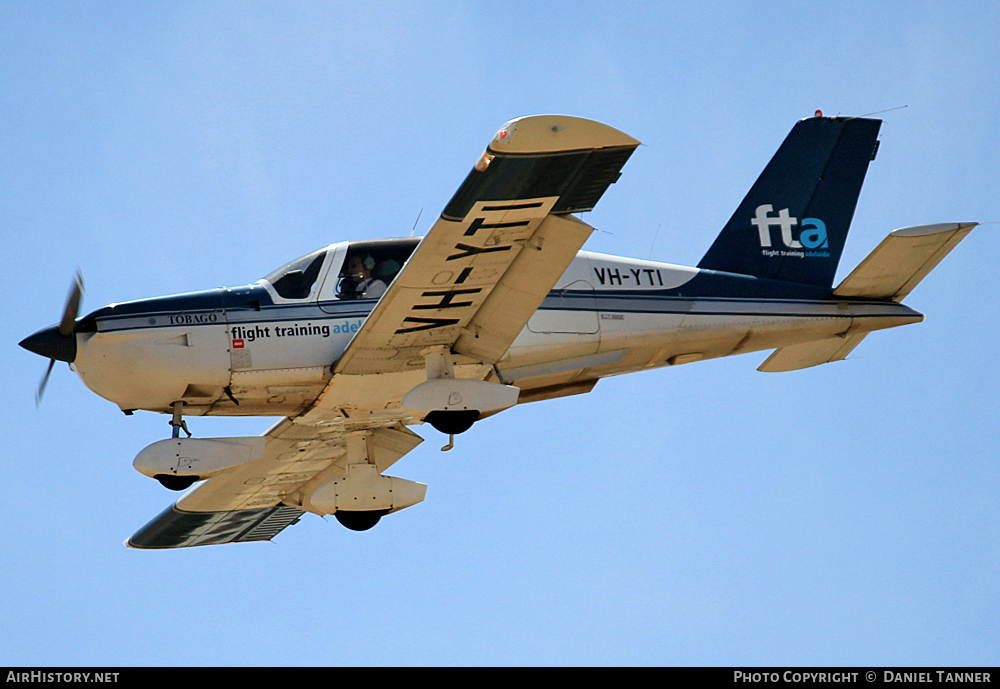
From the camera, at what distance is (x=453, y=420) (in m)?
12.2

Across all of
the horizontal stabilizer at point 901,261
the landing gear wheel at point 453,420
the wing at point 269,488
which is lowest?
the landing gear wheel at point 453,420

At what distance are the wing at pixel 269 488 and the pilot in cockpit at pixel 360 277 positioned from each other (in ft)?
6.05

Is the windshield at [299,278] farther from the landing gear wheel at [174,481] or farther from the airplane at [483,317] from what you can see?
the landing gear wheel at [174,481]

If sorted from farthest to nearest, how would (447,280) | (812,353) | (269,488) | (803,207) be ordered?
(269,488)
(803,207)
(812,353)
(447,280)

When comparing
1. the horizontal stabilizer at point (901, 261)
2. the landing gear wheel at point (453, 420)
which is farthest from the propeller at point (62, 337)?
the horizontal stabilizer at point (901, 261)

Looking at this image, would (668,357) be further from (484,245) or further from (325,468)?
(325,468)

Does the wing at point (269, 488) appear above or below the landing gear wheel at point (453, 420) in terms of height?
above

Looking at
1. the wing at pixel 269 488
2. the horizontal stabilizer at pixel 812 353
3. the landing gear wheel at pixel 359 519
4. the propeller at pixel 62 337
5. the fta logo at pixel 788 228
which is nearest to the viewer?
the propeller at pixel 62 337

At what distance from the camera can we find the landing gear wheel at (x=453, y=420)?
12.1m

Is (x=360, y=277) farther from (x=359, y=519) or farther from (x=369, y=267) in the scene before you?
(x=359, y=519)

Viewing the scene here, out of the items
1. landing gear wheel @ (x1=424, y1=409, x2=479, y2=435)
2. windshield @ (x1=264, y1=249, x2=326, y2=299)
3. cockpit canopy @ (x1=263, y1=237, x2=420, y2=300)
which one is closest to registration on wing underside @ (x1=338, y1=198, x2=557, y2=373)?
landing gear wheel @ (x1=424, y1=409, x2=479, y2=435)

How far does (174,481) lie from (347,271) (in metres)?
2.77

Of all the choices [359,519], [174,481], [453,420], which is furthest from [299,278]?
[359,519]
